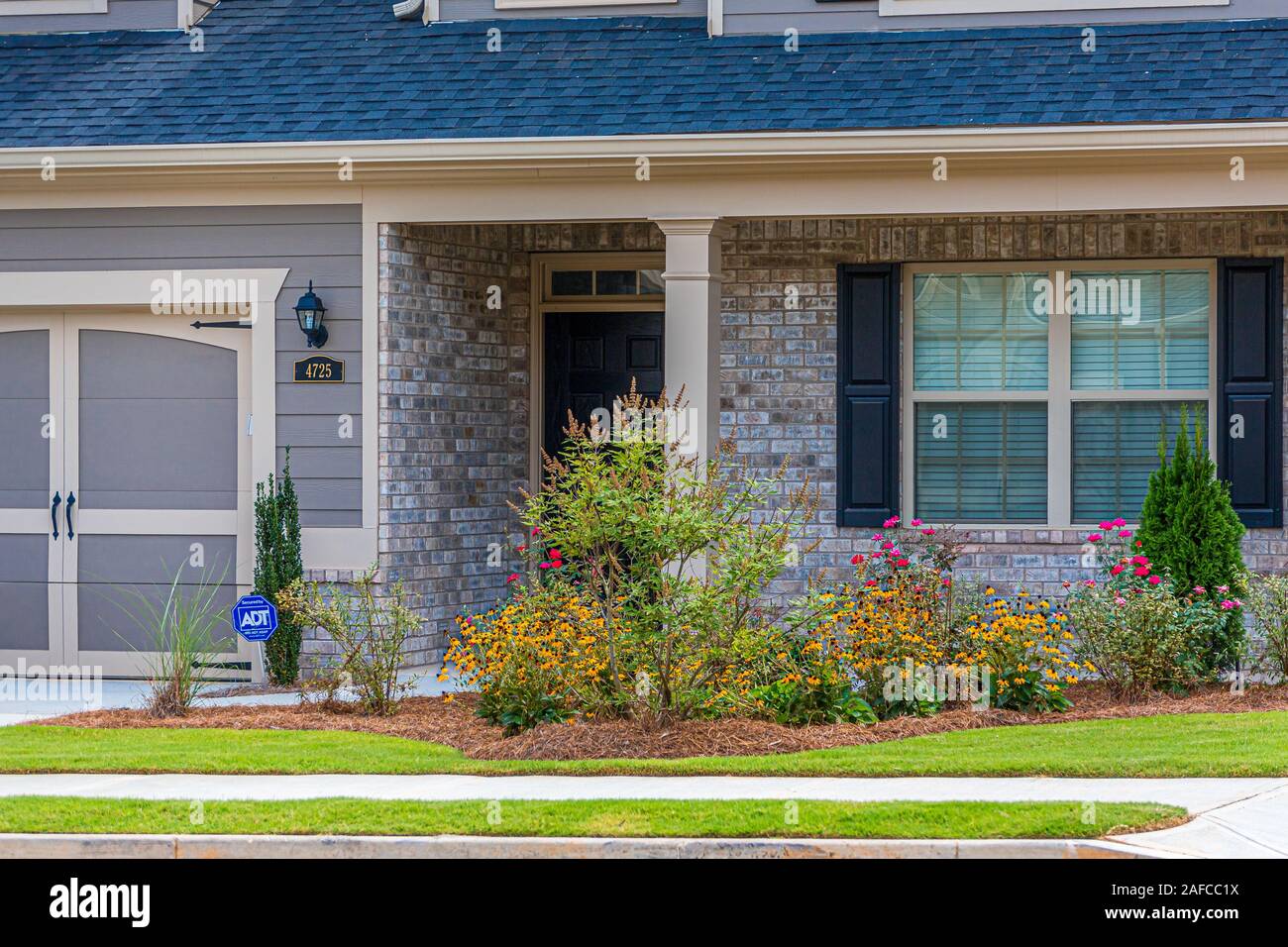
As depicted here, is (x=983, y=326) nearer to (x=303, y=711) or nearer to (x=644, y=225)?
(x=644, y=225)

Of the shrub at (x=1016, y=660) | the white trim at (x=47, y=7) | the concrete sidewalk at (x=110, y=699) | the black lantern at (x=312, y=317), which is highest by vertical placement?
the white trim at (x=47, y=7)

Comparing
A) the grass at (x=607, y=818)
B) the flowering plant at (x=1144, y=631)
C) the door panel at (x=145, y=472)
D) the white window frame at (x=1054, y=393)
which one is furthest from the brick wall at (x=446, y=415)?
the grass at (x=607, y=818)

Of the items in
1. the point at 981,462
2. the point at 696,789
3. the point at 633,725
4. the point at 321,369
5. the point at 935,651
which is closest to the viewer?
the point at 696,789

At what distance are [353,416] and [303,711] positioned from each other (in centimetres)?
227

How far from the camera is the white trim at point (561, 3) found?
12492 millimetres

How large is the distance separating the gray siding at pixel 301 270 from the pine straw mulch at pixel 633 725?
1768 millimetres

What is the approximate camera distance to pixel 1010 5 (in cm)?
1188

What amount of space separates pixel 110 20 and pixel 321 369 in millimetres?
3564

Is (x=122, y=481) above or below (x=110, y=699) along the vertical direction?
above

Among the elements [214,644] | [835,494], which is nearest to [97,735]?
[214,644]

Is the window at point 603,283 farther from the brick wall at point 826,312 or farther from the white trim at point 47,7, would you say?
the white trim at point 47,7

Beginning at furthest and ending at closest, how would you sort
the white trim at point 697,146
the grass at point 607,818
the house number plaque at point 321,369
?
1. the house number plaque at point 321,369
2. the white trim at point 697,146
3. the grass at point 607,818

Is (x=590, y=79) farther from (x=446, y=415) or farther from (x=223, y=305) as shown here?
(x=223, y=305)

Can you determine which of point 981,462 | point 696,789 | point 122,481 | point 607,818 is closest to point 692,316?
point 981,462
